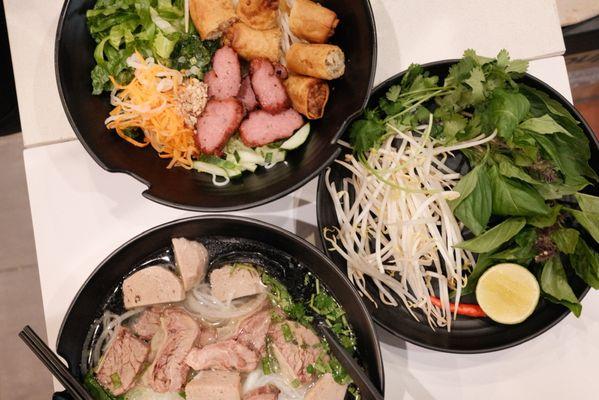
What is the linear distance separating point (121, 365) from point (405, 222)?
1.15m

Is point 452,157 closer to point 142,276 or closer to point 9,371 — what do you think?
point 142,276

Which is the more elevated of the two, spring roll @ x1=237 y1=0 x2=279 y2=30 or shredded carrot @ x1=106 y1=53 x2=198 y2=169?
spring roll @ x1=237 y1=0 x2=279 y2=30

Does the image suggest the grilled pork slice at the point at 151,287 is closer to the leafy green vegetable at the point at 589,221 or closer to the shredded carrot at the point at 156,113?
the shredded carrot at the point at 156,113

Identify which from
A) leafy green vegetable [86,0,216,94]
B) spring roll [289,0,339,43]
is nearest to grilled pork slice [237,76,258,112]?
leafy green vegetable [86,0,216,94]

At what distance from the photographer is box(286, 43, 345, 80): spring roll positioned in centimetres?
175

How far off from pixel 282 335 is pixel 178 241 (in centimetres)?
50

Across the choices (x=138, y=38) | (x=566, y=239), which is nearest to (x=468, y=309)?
(x=566, y=239)

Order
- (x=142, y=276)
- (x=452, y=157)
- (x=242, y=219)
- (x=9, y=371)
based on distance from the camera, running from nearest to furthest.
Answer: (x=242, y=219)
(x=142, y=276)
(x=452, y=157)
(x=9, y=371)

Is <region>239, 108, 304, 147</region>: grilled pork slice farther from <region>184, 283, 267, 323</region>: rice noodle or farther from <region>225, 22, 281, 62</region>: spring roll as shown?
<region>184, 283, 267, 323</region>: rice noodle

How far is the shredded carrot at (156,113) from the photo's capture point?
71.6 inches

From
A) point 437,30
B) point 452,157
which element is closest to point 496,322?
point 452,157

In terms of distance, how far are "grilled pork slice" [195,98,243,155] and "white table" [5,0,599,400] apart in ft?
1.17

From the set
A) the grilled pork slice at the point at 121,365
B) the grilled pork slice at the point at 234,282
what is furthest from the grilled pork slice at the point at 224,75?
the grilled pork slice at the point at 121,365

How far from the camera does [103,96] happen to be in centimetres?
191
